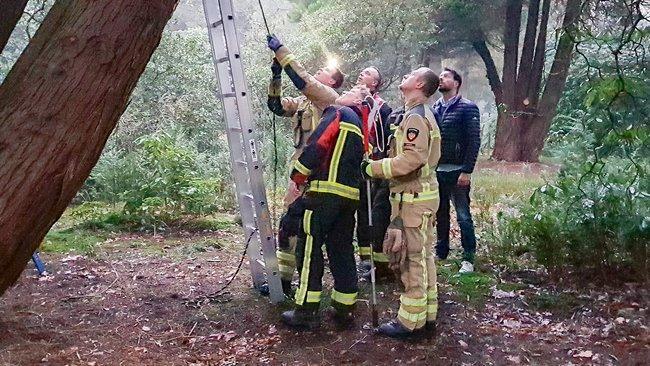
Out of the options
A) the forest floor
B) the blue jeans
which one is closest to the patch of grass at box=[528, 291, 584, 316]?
the forest floor

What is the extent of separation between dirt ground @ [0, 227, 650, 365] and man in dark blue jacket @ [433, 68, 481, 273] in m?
0.66

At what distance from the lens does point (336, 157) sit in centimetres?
458

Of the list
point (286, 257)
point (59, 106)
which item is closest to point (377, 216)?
point (286, 257)

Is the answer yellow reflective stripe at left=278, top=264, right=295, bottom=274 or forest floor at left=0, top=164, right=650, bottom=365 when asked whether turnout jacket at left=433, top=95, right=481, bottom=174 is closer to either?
forest floor at left=0, top=164, right=650, bottom=365

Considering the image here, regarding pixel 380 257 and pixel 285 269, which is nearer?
pixel 285 269

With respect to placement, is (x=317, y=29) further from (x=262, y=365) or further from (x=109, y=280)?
(x=262, y=365)

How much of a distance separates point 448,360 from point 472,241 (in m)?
2.21

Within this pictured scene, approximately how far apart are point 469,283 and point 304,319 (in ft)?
6.54

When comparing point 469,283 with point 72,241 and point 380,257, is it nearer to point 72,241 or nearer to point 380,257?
point 380,257

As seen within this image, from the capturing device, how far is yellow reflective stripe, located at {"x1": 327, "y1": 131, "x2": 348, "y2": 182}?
15.0 feet

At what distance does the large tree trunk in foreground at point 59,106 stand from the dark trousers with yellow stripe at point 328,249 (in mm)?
2206

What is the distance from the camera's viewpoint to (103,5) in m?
2.54

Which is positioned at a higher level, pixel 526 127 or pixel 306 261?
pixel 526 127

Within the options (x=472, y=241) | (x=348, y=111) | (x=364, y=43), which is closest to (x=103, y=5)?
(x=348, y=111)
